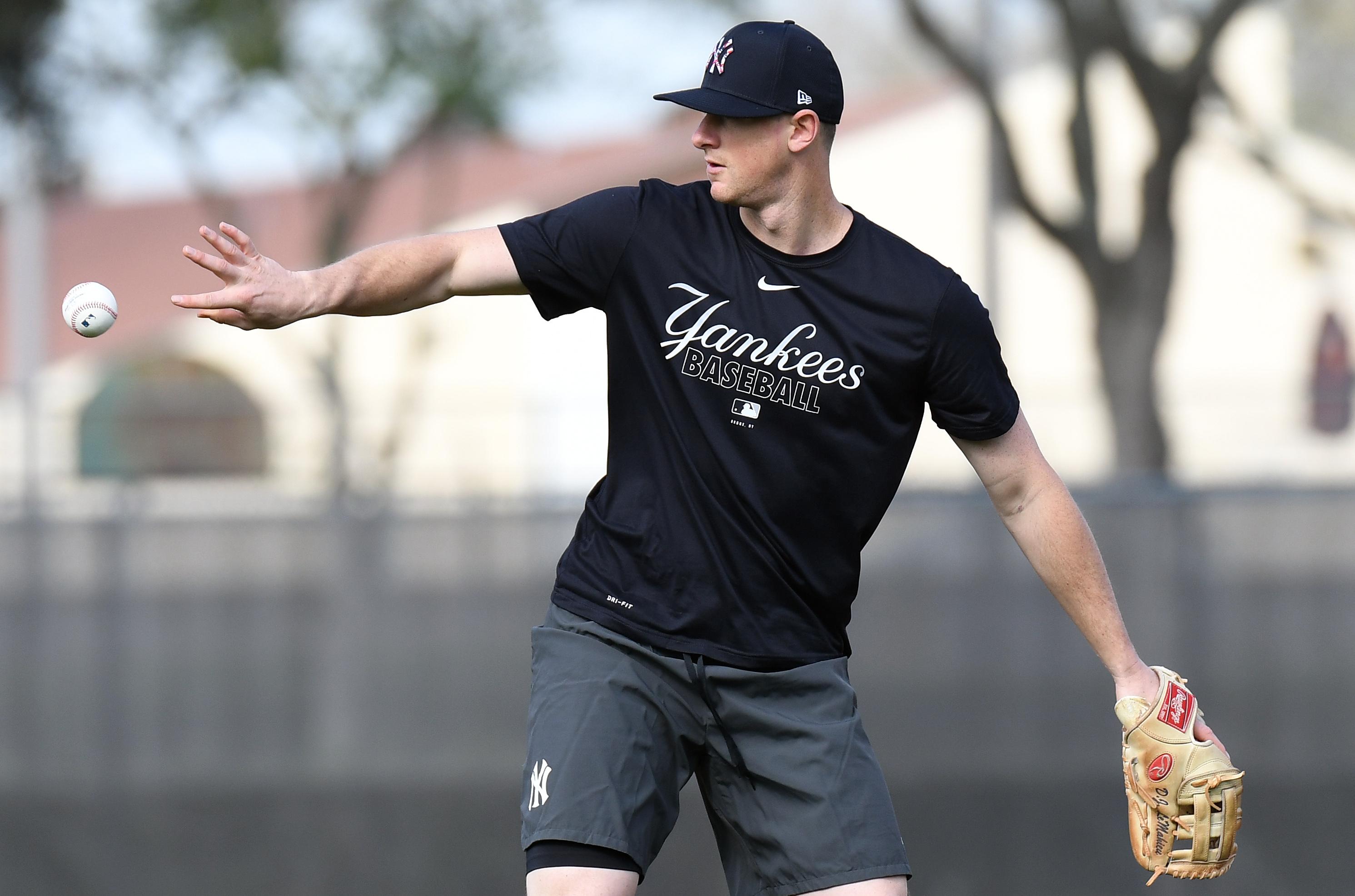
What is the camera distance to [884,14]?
12.7m

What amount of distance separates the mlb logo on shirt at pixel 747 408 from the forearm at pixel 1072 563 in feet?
2.21

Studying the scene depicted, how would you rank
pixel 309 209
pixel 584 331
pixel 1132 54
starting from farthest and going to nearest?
pixel 584 331 < pixel 309 209 < pixel 1132 54

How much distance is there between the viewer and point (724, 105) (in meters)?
3.35

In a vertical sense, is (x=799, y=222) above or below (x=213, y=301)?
above

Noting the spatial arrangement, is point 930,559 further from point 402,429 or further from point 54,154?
point 54,154

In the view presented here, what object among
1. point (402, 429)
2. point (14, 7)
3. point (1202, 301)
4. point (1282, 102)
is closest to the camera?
point (402, 429)

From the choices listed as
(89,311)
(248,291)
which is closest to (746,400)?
(248,291)

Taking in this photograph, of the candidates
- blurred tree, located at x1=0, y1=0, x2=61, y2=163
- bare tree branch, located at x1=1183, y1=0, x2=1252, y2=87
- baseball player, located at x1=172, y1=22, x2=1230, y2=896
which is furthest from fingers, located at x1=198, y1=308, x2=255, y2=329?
blurred tree, located at x1=0, y1=0, x2=61, y2=163

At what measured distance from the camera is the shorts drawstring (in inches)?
132

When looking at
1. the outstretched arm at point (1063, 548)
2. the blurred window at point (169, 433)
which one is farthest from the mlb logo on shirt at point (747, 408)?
the blurred window at point (169, 433)

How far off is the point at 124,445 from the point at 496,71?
10.8 feet

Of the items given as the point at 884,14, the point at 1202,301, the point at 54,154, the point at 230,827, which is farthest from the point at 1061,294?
the point at 230,827

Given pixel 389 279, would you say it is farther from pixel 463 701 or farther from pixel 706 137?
pixel 463 701

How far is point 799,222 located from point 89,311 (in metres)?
1.54
